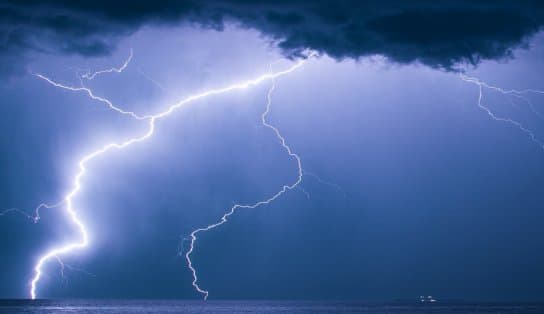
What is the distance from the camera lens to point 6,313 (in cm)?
5206

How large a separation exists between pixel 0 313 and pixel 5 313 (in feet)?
2.39

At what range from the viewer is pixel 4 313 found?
171ft

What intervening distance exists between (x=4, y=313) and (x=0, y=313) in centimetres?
67

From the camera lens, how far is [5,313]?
52.1 m

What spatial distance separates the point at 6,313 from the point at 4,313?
0.16m

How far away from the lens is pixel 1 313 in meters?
52.5

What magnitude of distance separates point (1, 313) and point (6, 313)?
76 centimetres

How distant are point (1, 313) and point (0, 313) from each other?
0.07 metres

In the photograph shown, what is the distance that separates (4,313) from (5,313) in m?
0.08

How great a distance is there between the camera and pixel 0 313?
172ft

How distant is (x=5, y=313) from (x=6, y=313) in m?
0.08
